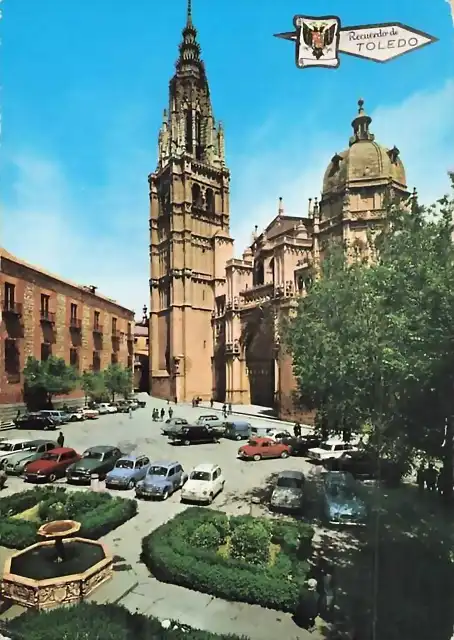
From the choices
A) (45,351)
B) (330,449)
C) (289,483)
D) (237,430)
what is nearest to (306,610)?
(289,483)

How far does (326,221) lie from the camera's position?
6078 mm

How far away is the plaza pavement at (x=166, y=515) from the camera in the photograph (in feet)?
12.0

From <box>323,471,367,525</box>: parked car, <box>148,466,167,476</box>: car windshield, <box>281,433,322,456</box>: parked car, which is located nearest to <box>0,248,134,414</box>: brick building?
<box>148,466,167,476</box>: car windshield

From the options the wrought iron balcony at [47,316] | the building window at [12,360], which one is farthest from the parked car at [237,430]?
the building window at [12,360]

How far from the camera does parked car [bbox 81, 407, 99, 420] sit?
217 inches

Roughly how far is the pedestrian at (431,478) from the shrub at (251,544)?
89.0 inches

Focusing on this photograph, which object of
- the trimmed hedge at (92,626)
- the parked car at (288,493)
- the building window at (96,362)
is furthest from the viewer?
the building window at (96,362)

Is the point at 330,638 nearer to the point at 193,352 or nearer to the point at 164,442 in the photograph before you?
the point at 164,442

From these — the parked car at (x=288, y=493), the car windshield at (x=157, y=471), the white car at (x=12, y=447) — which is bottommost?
the parked car at (x=288, y=493)

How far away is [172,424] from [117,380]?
1.33 meters

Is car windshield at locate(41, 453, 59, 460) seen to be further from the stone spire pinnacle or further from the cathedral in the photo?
the stone spire pinnacle

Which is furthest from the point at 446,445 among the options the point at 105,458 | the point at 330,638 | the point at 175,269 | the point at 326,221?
the point at 175,269

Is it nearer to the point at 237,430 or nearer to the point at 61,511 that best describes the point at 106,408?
the point at 61,511

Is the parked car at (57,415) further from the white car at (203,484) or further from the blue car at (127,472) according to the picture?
the white car at (203,484)
